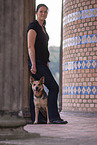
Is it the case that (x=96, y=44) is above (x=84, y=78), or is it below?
above

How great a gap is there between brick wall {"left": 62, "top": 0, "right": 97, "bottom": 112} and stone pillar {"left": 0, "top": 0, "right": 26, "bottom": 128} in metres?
6.31

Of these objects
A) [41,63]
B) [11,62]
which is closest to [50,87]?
[41,63]

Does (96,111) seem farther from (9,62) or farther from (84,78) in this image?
(9,62)

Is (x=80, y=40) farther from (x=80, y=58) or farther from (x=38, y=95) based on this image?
(x=38, y=95)

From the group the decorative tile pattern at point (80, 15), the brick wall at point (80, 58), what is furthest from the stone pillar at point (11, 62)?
the decorative tile pattern at point (80, 15)

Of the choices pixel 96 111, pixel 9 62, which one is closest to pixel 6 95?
pixel 9 62

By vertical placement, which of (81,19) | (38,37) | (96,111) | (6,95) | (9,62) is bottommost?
(96,111)

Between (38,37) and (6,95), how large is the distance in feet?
7.86

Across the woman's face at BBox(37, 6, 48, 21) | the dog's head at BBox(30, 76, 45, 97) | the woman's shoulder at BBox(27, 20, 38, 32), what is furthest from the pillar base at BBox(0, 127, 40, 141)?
the woman's face at BBox(37, 6, 48, 21)

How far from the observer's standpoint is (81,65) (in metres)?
9.84

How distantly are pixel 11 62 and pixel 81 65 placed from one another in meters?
6.64

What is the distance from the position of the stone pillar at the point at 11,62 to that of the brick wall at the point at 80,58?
6.31 metres

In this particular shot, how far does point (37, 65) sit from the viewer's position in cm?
554

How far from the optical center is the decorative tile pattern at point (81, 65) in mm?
9609
